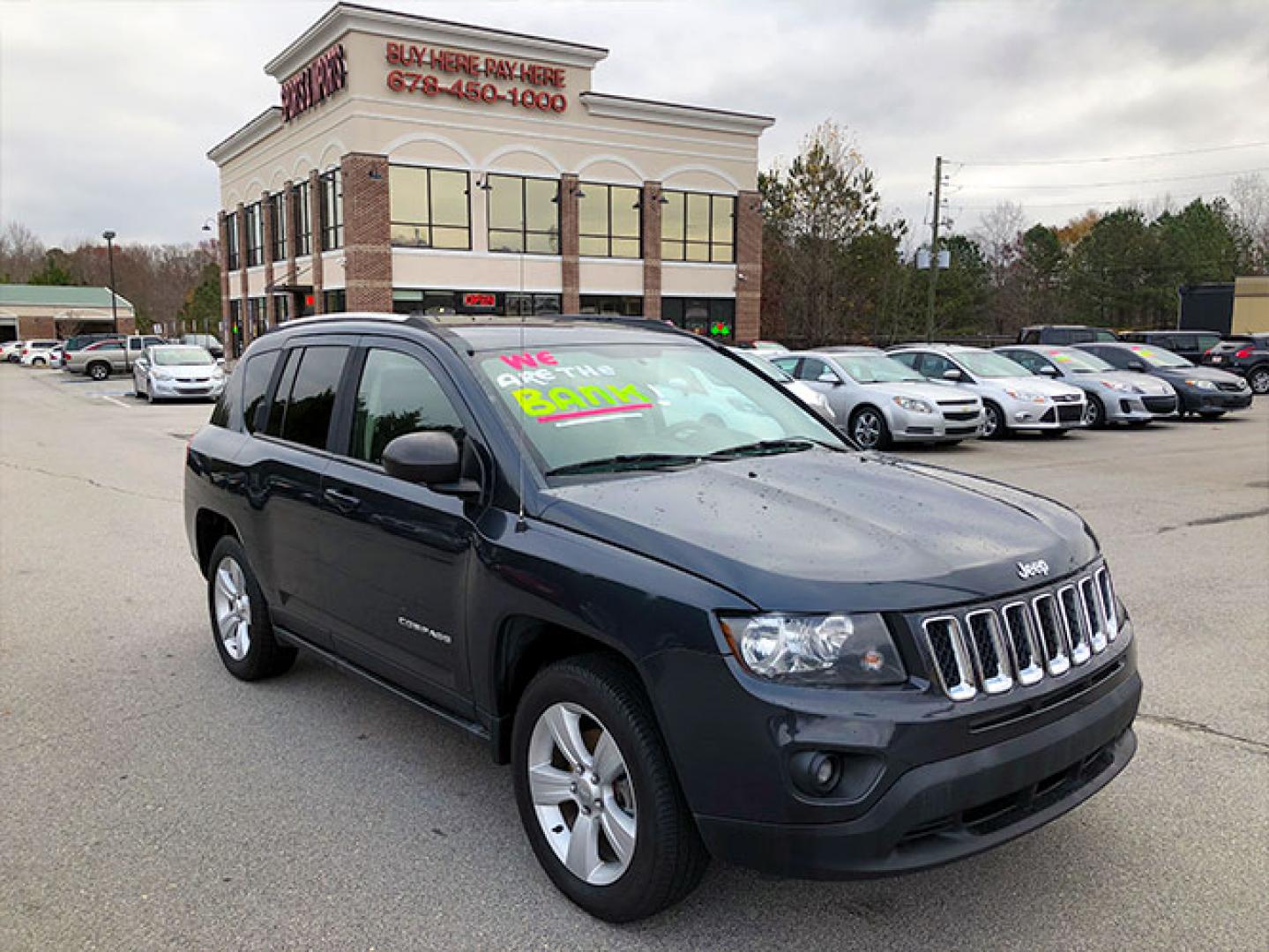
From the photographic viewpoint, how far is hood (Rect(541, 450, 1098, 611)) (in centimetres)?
257

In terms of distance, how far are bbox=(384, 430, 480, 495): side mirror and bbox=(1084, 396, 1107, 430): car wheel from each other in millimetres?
17298

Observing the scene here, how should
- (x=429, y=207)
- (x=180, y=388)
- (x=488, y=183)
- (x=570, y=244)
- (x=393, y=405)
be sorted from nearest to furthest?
(x=393, y=405)
(x=180, y=388)
(x=429, y=207)
(x=488, y=183)
(x=570, y=244)

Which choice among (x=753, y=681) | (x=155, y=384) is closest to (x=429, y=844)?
(x=753, y=681)

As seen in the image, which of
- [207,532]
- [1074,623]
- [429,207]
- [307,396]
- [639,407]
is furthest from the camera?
[429,207]

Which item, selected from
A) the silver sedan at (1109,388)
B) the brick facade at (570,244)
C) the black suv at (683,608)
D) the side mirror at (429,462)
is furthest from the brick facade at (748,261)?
the side mirror at (429,462)

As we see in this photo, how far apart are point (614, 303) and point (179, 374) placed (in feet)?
58.8

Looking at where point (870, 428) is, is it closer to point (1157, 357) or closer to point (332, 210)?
point (1157, 357)

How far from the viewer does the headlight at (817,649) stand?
8.18 feet

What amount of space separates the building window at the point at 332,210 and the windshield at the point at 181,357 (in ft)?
29.1

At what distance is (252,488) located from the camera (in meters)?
4.70

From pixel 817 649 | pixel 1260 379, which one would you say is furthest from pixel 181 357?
pixel 1260 379

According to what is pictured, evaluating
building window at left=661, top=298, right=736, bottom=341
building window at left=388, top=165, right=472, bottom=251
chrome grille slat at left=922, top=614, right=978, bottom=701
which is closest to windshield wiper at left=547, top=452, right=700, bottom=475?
chrome grille slat at left=922, top=614, right=978, bottom=701

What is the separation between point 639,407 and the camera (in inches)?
149

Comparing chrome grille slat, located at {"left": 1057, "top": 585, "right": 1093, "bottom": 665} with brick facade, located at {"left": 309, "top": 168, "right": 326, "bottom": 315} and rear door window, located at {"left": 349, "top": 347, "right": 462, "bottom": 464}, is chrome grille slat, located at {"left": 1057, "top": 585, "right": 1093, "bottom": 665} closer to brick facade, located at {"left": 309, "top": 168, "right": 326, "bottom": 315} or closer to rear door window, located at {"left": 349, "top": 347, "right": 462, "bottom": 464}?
rear door window, located at {"left": 349, "top": 347, "right": 462, "bottom": 464}
